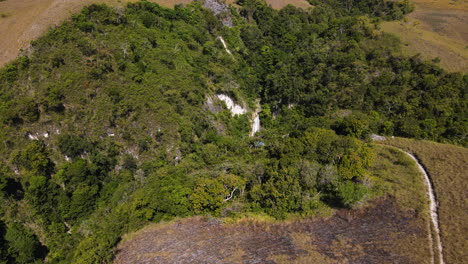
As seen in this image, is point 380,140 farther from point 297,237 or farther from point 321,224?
point 297,237

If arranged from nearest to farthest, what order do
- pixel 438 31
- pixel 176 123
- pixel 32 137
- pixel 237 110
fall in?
pixel 32 137, pixel 176 123, pixel 237 110, pixel 438 31

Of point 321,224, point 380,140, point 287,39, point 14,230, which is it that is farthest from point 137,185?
point 287,39

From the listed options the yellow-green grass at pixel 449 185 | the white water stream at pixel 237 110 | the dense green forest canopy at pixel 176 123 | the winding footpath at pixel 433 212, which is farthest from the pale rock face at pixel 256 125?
the winding footpath at pixel 433 212

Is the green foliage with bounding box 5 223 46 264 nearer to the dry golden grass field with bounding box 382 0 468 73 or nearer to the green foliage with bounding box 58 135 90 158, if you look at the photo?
the green foliage with bounding box 58 135 90 158

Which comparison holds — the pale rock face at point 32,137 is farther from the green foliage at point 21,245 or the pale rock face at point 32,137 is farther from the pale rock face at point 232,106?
the pale rock face at point 232,106

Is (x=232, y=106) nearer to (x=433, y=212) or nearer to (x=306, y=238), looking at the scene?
(x=306, y=238)

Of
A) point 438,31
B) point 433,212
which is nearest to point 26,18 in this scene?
point 433,212

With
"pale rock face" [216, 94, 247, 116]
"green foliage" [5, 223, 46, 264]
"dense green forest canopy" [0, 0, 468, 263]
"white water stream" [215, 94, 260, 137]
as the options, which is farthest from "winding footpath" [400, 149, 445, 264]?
"green foliage" [5, 223, 46, 264]
